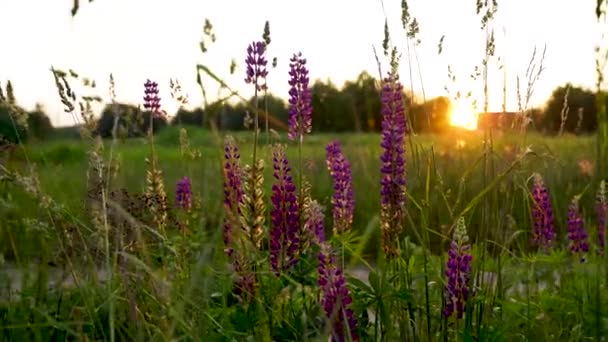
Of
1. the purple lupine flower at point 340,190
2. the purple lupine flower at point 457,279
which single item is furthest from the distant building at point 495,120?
the purple lupine flower at point 457,279

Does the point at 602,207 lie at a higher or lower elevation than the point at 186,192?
lower

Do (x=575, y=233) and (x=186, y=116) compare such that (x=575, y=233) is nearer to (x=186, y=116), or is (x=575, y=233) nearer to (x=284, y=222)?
(x=186, y=116)

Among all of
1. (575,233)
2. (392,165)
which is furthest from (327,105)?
(392,165)

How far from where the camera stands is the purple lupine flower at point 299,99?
200 cm

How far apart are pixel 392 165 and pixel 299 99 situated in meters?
0.25

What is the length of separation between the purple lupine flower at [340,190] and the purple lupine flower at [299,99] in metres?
0.21

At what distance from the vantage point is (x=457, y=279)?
1.92 m

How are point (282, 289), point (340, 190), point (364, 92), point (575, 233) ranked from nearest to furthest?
point (282, 289) < point (340, 190) < point (575, 233) < point (364, 92)

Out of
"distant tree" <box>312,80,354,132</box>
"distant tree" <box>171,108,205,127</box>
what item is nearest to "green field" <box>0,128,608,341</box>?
"distant tree" <box>171,108,205,127</box>

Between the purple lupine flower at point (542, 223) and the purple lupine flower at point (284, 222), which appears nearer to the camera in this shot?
the purple lupine flower at point (284, 222)

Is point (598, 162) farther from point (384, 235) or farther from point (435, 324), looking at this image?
point (435, 324)

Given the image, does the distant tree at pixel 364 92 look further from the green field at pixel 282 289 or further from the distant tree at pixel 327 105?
the green field at pixel 282 289

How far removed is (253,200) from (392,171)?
39 cm

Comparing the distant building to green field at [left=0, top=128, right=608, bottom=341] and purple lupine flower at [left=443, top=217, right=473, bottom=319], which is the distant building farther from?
purple lupine flower at [left=443, top=217, right=473, bottom=319]
